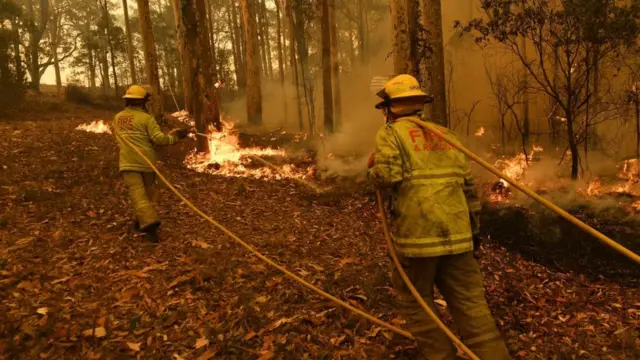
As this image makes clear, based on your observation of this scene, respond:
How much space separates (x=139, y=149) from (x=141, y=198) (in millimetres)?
687

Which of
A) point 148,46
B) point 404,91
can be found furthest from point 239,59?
point 404,91

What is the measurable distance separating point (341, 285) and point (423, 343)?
Result: 1731 millimetres

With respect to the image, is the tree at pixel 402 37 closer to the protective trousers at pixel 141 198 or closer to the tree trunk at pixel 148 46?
the protective trousers at pixel 141 198

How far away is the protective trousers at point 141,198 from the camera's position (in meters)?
5.70

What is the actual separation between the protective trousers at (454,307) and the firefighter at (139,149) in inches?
152

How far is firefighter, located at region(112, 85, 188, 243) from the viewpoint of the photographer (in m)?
5.75

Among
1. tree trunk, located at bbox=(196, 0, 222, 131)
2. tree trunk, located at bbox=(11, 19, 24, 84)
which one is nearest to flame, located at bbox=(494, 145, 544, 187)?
tree trunk, located at bbox=(196, 0, 222, 131)

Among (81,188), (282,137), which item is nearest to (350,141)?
(282,137)

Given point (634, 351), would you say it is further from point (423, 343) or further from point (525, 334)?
point (423, 343)

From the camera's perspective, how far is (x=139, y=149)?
5891 mm

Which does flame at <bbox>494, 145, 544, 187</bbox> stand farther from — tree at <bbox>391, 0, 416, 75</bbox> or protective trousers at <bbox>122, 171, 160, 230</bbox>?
protective trousers at <bbox>122, 171, 160, 230</bbox>

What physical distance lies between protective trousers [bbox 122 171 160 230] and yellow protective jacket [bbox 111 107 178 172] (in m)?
0.13

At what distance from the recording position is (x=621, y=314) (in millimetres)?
4770

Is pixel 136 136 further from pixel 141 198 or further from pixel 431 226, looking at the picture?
pixel 431 226
